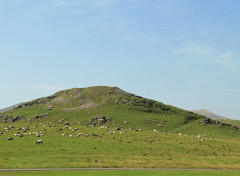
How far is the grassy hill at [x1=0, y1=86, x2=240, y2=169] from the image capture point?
205 feet

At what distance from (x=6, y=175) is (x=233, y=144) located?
73.2 m

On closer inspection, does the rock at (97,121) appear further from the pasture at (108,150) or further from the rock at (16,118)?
the rock at (16,118)

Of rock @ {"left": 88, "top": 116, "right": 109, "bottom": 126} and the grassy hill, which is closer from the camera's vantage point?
the grassy hill

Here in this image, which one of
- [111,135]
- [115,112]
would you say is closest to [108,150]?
[111,135]

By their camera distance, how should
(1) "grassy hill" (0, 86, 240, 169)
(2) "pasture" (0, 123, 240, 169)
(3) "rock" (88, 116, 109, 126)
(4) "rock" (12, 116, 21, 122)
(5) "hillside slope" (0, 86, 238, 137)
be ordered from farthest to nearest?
1. (4) "rock" (12, 116, 21, 122)
2. (3) "rock" (88, 116, 109, 126)
3. (5) "hillside slope" (0, 86, 238, 137)
4. (1) "grassy hill" (0, 86, 240, 169)
5. (2) "pasture" (0, 123, 240, 169)

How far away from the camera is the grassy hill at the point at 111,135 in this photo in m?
62.6

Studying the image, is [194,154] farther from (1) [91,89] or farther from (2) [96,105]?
(1) [91,89]

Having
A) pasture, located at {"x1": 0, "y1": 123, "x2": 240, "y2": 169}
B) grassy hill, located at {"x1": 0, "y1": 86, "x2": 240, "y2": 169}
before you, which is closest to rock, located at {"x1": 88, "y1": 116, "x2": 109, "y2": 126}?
grassy hill, located at {"x1": 0, "y1": 86, "x2": 240, "y2": 169}

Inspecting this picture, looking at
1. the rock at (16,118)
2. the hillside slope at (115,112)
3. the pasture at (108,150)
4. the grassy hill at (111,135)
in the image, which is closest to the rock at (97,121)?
the grassy hill at (111,135)

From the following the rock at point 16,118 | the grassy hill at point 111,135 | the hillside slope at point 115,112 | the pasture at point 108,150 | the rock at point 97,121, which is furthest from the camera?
the rock at point 16,118

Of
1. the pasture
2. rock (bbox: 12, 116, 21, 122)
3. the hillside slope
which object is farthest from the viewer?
rock (bbox: 12, 116, 21, 122)

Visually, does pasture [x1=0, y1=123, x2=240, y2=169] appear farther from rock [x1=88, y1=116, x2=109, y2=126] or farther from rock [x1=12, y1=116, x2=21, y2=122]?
rock [x1=12, y1=116, x2=21, y2=122]

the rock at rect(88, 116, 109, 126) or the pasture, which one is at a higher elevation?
the rock at rect(88, 116, 109, 126)

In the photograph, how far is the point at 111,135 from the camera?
311 feet
